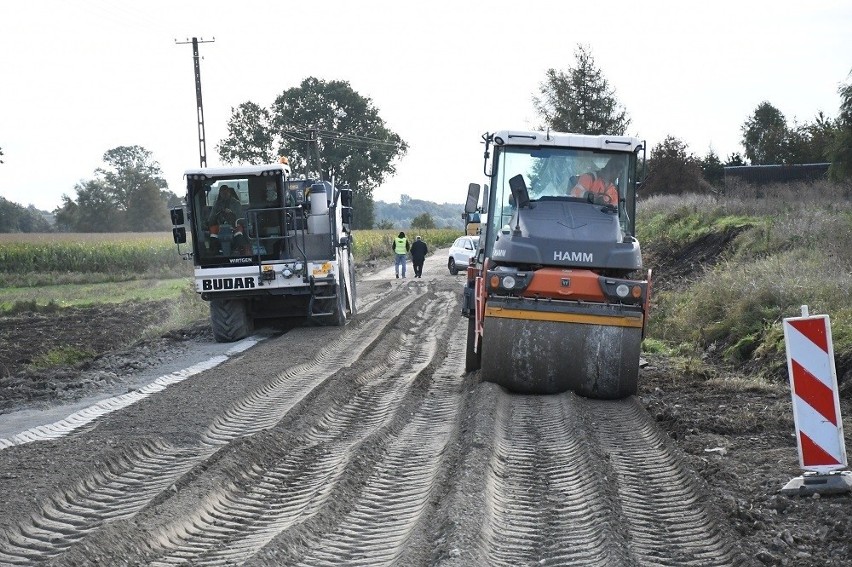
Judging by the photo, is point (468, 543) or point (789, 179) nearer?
point (468, 543)

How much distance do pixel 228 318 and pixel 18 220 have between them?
80175 mm

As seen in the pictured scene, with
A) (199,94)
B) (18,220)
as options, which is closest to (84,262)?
(199,94)

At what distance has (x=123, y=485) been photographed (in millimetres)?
7664

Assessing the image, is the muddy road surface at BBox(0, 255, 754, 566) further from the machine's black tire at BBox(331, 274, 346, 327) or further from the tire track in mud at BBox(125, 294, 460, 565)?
the machine's black tire at BBox(331, 274, 346, 327)

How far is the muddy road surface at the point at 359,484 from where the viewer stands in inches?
234

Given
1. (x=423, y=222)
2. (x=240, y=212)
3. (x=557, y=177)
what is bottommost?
(x=423, y=222)

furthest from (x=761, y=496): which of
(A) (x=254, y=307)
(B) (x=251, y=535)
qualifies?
(A) (x=254, y=307)

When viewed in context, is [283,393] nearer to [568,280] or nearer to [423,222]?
[568,280]

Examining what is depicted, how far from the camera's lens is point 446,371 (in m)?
13.5

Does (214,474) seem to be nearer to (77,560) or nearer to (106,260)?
(77,560)

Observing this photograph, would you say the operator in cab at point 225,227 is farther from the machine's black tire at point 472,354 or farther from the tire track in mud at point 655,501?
the tire track in mud at point 655,501

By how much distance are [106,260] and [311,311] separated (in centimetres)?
2917

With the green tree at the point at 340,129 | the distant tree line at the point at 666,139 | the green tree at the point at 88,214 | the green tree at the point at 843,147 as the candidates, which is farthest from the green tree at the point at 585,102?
the green tree at the point at 88,214

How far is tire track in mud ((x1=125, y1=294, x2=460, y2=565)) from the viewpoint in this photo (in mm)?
6137
